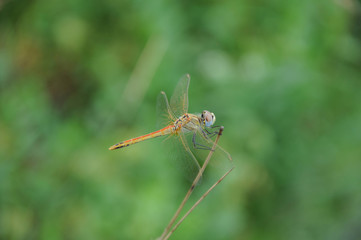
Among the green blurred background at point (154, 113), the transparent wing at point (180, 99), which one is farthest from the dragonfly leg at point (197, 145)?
the green blurred background at point (154, 113)

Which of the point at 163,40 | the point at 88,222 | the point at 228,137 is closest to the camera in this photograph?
the point at 88,222

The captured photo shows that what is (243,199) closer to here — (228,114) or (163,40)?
(228,114)

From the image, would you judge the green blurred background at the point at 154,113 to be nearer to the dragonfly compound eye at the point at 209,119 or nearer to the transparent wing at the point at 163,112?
the transparent wing at the point at 163,112

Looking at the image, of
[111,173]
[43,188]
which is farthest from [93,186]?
[43,188]

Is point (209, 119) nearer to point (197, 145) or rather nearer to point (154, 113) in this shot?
point (197, 145)

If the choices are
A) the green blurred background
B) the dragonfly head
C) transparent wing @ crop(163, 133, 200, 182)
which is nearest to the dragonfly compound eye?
the dragonfly head

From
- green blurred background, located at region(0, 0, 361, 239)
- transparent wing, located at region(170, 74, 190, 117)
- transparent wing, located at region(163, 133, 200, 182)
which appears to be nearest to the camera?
transparent wing, located at region(163, 133, 200, 182)

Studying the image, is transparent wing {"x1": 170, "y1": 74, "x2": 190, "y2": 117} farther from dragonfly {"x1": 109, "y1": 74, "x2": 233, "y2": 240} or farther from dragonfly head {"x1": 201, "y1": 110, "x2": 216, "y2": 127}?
dragonfly head {"x1": 201, "y1": 110, "x2": 216, "y2": 127}

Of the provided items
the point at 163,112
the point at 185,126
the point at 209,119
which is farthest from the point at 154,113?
the point at 209,119
